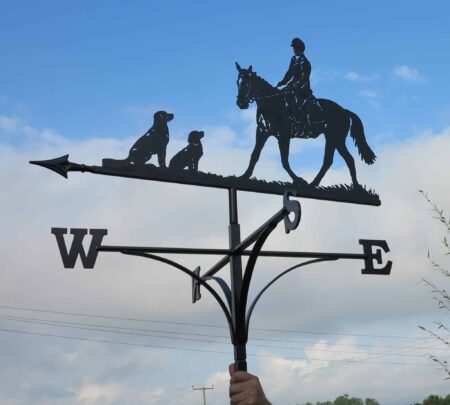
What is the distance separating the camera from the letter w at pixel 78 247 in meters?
4.47

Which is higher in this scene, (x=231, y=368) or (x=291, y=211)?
(x=291, y=211)

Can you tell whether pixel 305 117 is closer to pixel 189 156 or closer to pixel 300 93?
pixel 300 93

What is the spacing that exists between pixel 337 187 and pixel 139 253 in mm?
1676

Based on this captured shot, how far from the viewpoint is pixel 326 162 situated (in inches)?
214

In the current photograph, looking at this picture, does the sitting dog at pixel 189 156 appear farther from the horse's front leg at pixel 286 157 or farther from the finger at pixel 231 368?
the finger at pixel 231 368

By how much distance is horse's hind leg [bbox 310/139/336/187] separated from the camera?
5281mm

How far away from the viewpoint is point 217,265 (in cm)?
470

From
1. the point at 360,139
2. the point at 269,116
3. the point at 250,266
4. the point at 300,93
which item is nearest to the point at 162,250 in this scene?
the point at 250,266

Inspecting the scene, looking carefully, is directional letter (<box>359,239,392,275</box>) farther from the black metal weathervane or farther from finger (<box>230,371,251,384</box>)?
finger (<box>230,371,251,384</box>)

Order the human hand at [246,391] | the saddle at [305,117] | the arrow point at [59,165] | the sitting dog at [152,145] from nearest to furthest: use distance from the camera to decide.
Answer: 1. the human hand at [246,391]
2. the arrow point at [59,165]
3. the sitting dog at [152,145]
4. the saddle at [305,117]

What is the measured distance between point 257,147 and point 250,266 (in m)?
1.25

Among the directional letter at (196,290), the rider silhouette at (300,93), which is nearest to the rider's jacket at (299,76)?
the rider silhouette at (300,93)

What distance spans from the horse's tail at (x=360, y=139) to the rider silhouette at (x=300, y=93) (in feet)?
1.61

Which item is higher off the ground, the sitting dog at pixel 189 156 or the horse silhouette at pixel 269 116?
the horse silhouette at pixel 269 116
